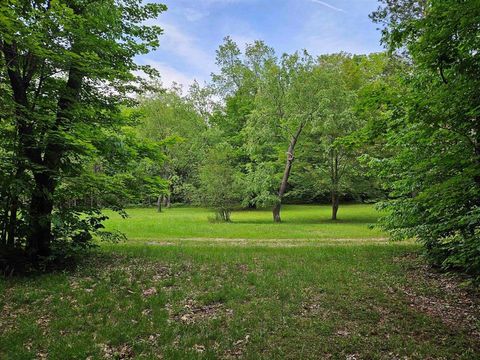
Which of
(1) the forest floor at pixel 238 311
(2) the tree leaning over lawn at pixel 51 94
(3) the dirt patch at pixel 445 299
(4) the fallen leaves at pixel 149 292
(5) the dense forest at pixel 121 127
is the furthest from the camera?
(4) the fallen leaves at pixel 149 292

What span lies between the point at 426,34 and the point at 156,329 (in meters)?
6.63

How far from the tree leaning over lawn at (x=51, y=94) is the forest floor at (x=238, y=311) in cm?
181

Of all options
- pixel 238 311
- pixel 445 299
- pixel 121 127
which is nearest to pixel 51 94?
pixel 121 127

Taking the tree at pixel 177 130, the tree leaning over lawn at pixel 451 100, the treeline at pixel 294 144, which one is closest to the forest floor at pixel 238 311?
the tree leaning over lawn at pixel 451 100

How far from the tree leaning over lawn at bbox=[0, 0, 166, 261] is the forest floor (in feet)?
5.93

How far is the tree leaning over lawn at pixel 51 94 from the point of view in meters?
7.59

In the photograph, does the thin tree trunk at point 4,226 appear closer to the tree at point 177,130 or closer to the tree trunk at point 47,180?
the tree trunk at point 47,180

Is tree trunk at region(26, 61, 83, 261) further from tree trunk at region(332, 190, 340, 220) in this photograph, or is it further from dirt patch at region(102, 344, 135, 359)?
tree trunk at region(332, 190, 340, 220)

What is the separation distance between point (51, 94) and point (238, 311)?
296 inches

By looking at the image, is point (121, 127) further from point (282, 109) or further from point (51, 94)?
point (282, 109)

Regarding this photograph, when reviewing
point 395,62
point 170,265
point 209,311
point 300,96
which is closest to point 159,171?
point 300,96

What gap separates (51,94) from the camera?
9461 mm

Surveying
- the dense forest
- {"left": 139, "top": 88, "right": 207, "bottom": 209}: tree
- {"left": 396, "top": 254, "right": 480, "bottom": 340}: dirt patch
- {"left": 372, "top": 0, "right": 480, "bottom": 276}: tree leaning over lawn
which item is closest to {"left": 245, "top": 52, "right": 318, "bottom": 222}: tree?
{"left": 139, "top": 88, "right": 207, "bottom": 209}: tree

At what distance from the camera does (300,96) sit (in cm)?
2717
